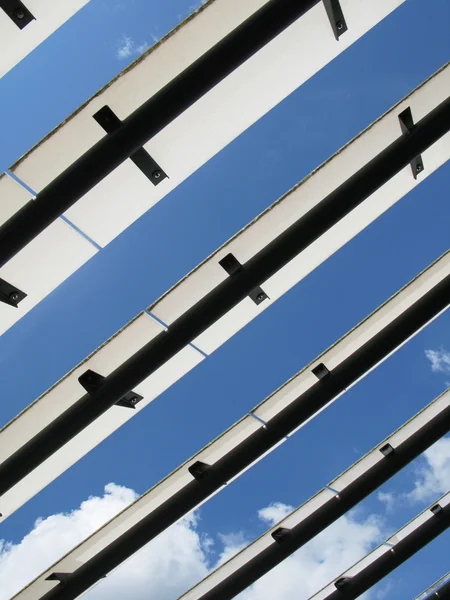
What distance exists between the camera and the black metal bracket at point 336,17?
224 inches

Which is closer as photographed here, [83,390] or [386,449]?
[83,390]

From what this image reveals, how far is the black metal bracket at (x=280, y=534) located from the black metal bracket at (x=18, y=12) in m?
6.32

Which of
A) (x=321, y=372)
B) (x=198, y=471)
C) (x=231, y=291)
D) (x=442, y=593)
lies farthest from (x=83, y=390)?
(x=442, y=593)

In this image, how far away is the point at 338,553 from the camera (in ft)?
33.1

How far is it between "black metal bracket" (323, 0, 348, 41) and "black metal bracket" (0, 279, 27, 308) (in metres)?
4.23

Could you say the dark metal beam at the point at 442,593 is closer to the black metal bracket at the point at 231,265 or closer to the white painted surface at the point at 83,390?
the white painted surface at the point at 83,390

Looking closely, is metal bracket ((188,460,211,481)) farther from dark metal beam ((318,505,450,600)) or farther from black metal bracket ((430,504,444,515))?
black metal bracket ((430,504,444,515))

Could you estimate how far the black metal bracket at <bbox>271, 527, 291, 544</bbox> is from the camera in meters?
7.54

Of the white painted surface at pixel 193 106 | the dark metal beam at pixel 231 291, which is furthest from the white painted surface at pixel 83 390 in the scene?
the white painted surface at pixel 193 106

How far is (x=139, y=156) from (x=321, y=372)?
10.5 feet

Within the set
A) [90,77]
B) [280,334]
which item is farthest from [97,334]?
[90,77]

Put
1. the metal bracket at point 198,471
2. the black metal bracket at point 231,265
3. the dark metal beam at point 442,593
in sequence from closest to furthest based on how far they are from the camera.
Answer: the black metal bracket at point 231,265 < the metal bracket at point 198,471 < the dark metal beam at point 442,593

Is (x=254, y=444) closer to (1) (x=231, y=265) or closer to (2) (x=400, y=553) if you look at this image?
(1) (x=231, y=265)

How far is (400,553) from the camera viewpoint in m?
7.96
